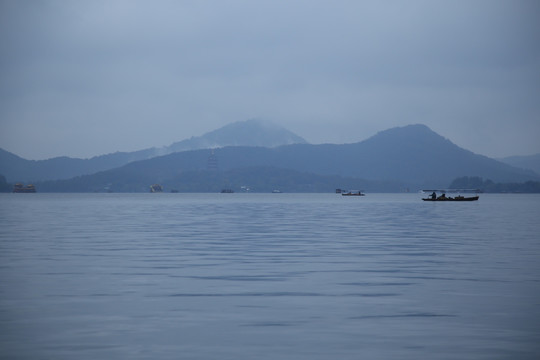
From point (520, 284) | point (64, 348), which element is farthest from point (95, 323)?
point (520, 284)

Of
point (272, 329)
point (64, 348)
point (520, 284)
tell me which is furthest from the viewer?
point (520, 284)

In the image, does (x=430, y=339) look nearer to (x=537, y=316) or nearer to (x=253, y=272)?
(x=537, y=316)

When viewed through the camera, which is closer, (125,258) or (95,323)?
(95,323)

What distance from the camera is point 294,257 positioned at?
131 feet

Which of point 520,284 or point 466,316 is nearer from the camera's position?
point 466,316

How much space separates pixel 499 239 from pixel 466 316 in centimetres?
3571

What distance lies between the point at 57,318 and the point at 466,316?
498 inches

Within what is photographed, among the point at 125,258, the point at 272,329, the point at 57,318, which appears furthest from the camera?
the point at 125,258

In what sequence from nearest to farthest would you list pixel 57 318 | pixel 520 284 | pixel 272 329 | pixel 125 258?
pixel 272 329 → pixel 57 318 → pixel 520 284 → pixel 125 258

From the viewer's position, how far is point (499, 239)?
55094mm

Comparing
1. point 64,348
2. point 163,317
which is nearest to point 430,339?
point 163,317

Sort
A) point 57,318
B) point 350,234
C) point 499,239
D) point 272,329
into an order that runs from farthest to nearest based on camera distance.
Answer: point 350,234 → point 499,239 → point 57,318 → point 272,329

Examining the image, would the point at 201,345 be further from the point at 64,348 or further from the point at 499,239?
the point at 499,239

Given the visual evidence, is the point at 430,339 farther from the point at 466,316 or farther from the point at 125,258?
the point at 125,258
